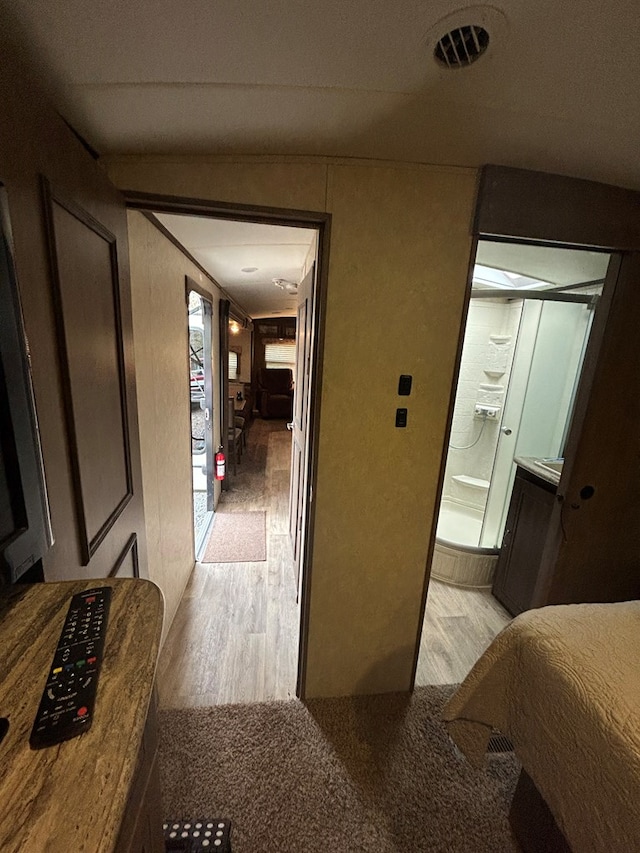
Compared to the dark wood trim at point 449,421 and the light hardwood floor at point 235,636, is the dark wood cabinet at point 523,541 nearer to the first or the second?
the dark wood trim at point 449,421

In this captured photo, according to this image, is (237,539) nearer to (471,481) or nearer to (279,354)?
(471,481)

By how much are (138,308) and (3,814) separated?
146cm

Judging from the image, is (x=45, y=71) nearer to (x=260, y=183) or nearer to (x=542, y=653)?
(x=260, y=183)

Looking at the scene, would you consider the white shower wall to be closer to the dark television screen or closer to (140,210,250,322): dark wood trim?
(140,210,250,322): dark wood trim

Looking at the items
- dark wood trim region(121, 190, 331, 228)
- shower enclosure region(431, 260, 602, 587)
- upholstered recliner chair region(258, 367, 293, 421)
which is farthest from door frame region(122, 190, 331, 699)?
upholstered recliner chair region(258, 367, 293, 421)

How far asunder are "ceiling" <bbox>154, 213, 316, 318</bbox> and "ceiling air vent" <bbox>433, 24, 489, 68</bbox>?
79cm

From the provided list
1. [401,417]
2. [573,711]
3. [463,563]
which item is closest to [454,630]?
[463,563]

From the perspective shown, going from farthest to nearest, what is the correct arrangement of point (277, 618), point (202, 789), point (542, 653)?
point (277, 618), point (202, 789), point (542, 653)

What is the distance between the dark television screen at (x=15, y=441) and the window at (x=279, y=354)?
734cm

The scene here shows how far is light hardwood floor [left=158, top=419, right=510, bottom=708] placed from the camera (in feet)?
5.69

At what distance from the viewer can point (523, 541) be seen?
2176 millimetres

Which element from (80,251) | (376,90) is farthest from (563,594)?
(80,251)

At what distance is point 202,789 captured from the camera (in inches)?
51.2

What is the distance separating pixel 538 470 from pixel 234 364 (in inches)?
205
